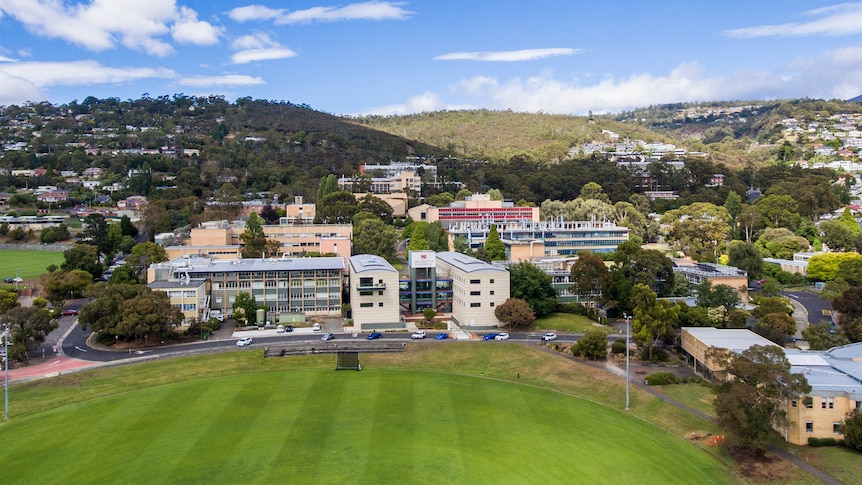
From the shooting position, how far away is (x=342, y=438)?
2761 cm

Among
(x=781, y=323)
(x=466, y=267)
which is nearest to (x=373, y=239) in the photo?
(x=466, y=267)

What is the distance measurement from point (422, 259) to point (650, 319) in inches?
722

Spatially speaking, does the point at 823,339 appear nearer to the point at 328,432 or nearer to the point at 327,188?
the point at 328,432

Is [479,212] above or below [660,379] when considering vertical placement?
above

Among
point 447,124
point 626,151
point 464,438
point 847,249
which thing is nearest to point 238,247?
point 464,438

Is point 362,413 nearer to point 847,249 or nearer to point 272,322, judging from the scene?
point 272,322

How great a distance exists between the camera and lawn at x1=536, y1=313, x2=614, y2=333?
46.8m

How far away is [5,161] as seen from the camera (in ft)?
404

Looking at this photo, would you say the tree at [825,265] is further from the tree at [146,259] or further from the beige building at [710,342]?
the tree at [146,259]

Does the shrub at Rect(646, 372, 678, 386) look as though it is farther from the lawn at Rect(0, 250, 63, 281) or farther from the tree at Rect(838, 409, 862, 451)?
the lawn at Rect(0, 250, 63, 281)

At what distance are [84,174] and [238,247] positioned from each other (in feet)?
231

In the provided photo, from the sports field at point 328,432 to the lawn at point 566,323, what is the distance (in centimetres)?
1008

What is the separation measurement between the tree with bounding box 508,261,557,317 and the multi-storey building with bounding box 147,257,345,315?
43.9 ft

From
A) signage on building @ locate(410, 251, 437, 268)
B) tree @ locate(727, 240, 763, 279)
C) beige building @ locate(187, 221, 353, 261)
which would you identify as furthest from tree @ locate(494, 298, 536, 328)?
tree @ locate(727, 240, 763, 279)
